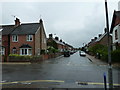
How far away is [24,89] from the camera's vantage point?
6445 millimetres

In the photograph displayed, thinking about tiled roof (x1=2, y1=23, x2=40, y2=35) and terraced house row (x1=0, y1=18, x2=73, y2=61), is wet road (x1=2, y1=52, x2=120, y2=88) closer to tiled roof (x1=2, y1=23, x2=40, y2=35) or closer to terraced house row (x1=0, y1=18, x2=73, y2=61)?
terraced house row (x1=0, y1=18, x2=73, y2=61)

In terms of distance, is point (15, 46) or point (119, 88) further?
point (15, 46)

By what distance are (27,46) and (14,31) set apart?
585 centimetres

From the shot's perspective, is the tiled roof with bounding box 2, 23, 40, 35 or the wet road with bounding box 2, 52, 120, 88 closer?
the wet road with bounding box 2, 52, 120, 88

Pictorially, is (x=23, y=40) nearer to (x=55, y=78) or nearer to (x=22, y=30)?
(x=22, y=30)

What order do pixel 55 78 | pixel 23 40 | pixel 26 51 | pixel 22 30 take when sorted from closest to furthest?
pixel 55 78 → pixel 26 51 → pixel 23 40 → pixel 22 30

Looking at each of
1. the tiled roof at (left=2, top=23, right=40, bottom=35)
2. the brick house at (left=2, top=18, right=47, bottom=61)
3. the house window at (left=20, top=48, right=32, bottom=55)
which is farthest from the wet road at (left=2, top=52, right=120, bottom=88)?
the tiled roof at (left=2, top=23, right=40, bottom=35)

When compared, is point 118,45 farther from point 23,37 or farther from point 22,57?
point 23,37

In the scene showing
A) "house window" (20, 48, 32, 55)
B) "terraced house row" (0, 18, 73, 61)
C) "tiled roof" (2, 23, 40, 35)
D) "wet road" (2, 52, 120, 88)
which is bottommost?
"wet road" (2, 52, 120, 88)

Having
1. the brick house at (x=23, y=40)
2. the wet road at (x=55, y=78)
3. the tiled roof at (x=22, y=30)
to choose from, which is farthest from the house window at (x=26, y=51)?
the wet road at (x=55, y=78)

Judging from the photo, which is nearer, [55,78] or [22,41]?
[55,78]

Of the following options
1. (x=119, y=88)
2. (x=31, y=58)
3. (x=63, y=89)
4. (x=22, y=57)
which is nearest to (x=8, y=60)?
(x=22, y=57)

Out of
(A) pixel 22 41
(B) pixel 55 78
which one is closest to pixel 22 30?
(A) pixel 22 41

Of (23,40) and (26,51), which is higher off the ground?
(23,40)
